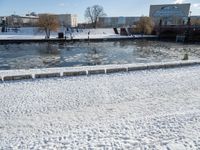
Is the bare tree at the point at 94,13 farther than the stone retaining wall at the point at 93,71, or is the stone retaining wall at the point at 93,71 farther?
the bare tree at the point at 94,13

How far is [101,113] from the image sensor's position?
26.7 feet

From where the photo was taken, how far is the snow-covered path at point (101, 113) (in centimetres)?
627

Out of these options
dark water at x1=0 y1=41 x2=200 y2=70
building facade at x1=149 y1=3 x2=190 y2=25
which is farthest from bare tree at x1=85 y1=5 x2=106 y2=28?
dark water at x1=0 y1=41 x2=200 y2=70

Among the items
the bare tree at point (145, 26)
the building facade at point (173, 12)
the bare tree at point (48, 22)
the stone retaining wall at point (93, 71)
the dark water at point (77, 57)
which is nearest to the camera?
the stone retaining wall at point (93, 71)

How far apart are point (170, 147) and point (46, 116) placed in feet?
13.9

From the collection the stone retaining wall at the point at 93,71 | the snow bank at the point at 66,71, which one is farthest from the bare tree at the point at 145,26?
the snow bank at the point at 66,71

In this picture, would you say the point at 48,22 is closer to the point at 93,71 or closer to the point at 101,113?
the point at 93,71

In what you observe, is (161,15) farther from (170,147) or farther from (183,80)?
(170,147)

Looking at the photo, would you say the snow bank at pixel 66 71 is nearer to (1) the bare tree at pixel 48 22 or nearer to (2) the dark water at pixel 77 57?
(2) the dark water at pixel 77 57

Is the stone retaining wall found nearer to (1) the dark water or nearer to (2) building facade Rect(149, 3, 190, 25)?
(1) the dark water

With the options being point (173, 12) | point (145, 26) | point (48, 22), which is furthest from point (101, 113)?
point (173, 12)

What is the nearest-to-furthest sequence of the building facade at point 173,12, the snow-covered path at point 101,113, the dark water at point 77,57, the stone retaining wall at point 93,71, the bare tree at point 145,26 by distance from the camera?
the snow-covered path at point 101,113 < the stone retaining wall at point 93,71 < the dark water at point 77,57 < the bare tree at point 145,26 < the building facade at point 173,12

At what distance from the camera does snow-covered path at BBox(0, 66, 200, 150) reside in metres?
6.27

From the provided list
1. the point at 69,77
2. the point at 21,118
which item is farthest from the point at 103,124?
the point at 69,77
